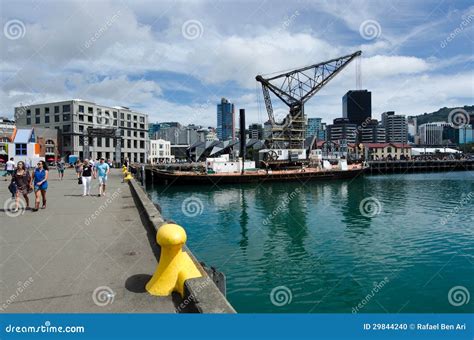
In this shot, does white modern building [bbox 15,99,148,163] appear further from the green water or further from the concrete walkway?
the concrete walkway

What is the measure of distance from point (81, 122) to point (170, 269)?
7957 cm

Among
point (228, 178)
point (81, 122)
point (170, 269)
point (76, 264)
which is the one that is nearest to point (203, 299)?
point (170, 269)

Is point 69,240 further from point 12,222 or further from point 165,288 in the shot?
point 165,288

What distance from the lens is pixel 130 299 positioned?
13.7 ft

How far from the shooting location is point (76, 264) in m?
5.41

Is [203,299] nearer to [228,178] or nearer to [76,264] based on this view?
[76,264]

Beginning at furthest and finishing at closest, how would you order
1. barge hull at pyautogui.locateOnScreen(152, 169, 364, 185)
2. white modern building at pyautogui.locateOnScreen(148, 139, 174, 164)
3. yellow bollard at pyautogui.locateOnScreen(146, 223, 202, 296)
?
white modern building at pyautogui.locateOnScreen(148, 139, 174, 164)
barge hull at pyautogui.locateOnScreen(152, 169, 364, 185)
yellow bollard at pyautogui.locateOnScreen(146, 223, 202, 296)

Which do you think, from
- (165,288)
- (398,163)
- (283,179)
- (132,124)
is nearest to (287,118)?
(283,179)

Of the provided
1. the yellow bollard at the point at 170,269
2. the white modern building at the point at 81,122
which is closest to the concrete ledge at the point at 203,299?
the yellow bollard at the point at 170,269

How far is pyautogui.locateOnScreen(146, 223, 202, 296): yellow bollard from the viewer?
14.3 feet

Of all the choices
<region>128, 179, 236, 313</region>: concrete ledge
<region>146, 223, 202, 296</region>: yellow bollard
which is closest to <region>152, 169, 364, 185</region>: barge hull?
<region>146, 223, 202, 296</region>: yellow bollard

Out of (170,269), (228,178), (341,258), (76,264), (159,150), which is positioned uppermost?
(159,150)

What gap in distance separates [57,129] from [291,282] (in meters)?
77.3

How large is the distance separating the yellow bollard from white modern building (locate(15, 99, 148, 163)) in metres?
69.1
